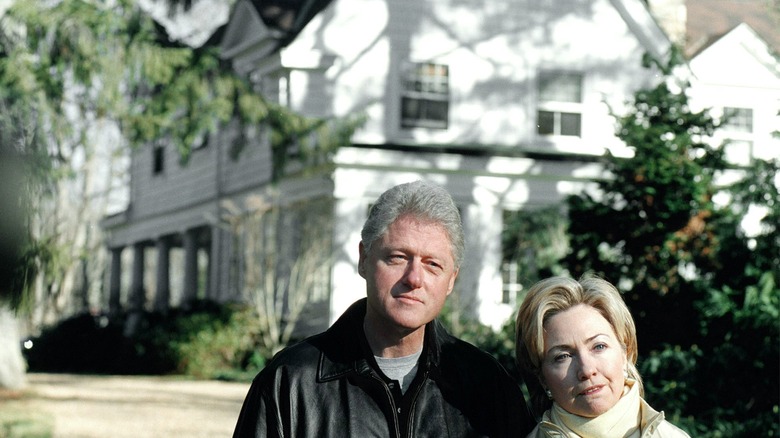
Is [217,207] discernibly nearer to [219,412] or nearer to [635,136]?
[219,412]

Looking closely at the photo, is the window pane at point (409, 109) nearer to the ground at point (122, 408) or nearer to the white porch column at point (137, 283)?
the ground at point (122, 408)

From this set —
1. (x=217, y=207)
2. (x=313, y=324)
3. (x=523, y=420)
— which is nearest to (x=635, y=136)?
(x=523, y=420)

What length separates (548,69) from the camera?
80.7 ft

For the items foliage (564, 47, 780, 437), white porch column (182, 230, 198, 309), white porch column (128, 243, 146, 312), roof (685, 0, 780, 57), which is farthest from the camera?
white porch column (128, 243, 146, 312)

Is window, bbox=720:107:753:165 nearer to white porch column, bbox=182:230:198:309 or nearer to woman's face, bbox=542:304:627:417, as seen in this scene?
white porch column, bbox=182:230:198:309

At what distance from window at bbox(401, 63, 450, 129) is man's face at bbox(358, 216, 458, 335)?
20.2 m

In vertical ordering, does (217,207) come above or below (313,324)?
above

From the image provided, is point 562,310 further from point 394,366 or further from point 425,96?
point 425,96

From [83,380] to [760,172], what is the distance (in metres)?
13.2

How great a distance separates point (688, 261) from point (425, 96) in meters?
12.2

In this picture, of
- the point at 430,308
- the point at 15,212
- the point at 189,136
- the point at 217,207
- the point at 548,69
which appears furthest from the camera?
the point at 217,207

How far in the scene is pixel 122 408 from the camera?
16.3 m

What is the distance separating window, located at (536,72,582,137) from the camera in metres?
24.6

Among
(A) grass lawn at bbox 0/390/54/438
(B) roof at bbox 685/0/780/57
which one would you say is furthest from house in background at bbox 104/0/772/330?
(A) grass lawn at bbox 0/390/54/438
